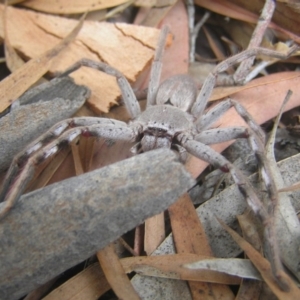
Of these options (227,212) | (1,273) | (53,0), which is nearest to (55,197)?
(1,273)

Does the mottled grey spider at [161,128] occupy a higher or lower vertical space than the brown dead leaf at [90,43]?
lower

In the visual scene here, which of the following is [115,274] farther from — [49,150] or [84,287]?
[49,150]

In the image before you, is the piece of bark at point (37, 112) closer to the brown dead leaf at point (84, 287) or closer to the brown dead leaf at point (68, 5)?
the brown dead leaf at point (68, 5)

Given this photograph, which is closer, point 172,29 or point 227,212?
point 227,212

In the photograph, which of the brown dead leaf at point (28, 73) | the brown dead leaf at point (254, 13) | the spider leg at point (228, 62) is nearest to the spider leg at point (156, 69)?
the spider leg at point (228, 62)

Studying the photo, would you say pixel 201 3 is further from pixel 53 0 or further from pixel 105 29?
pixel 53 0

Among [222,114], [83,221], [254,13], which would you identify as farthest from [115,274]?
[254,13]
